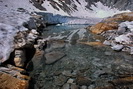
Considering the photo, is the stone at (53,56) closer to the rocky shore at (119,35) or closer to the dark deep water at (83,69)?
the dark deep water at (83,69)

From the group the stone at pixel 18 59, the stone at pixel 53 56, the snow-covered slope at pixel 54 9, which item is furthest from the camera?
the stone at pixel 53 56

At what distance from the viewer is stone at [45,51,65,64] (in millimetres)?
7525

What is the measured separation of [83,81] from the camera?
564 cm

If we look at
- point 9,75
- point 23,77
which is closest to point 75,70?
point 23,77

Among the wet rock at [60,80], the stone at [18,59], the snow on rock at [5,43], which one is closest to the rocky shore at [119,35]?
the wet rock at [60,80]

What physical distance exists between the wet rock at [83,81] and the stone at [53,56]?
6.78 ft

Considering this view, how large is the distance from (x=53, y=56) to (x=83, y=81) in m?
2.97

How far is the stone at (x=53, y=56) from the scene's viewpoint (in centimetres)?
753

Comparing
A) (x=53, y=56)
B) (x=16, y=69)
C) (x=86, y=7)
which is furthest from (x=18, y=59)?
(x=86, y=7)

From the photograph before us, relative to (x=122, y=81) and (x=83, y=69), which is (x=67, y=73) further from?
(x=122, y=81)

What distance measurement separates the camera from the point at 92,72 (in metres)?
6.43

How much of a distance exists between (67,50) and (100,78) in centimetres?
384

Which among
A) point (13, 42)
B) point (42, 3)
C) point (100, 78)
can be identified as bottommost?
point (100, 78)

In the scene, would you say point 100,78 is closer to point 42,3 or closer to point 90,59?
point 90,59
